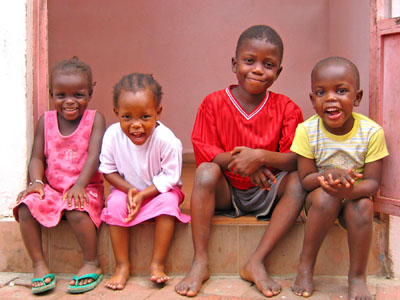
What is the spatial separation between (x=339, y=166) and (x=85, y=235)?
1.43 meters

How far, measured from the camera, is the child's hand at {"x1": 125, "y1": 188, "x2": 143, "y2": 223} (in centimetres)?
255

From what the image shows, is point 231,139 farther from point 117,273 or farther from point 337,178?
point 117,273

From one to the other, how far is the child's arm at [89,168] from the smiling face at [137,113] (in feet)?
0.91

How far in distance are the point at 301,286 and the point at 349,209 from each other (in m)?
0.47

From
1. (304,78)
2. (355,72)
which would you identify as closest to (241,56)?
(355,72)

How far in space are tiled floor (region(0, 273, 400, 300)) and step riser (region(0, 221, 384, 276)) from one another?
6 centimetres

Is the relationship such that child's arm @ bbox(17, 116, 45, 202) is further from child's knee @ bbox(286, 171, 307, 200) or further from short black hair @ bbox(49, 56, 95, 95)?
child's knee @ bbox(286, 171, 307, 200)

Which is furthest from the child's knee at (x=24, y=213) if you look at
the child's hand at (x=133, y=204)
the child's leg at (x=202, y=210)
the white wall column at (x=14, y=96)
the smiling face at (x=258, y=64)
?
the smiling face at (x=258, y=64)

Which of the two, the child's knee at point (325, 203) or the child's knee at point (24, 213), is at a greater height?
the child's knee at point (325, 203)

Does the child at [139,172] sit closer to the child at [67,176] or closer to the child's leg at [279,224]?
the child at [67,176]

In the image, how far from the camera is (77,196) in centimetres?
261

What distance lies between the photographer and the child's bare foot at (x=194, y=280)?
238cm

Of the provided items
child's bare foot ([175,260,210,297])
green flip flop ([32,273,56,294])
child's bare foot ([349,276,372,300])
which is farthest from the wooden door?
green flip flop ([32,273,56,294])

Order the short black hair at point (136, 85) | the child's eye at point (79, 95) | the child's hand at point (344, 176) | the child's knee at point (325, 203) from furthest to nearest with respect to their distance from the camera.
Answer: the child's eye at point (79, 95) < the short black hair at point (136, 85) < the child's knee at point (325, 203) < the child's hand at point (344, 176)
